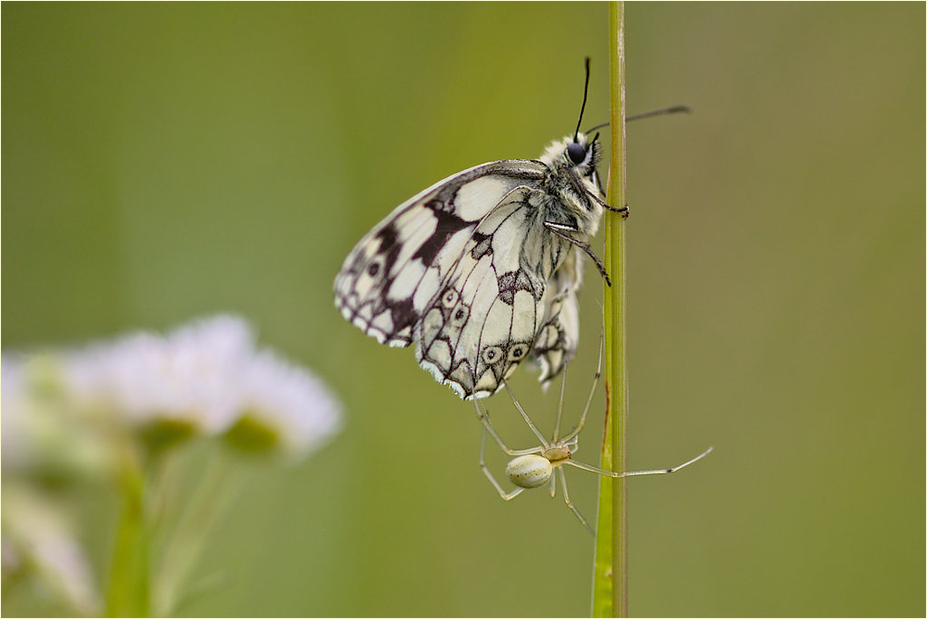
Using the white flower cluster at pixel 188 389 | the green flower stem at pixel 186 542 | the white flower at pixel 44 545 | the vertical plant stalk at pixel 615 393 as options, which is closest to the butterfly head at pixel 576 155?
the vertical plant stalk at pixel 615 393

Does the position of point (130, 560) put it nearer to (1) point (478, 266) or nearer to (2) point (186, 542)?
(2) point (186, 542)

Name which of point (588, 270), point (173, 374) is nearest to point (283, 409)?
point (173, 374)

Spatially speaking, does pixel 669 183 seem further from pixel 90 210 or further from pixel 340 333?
pixel 90 210

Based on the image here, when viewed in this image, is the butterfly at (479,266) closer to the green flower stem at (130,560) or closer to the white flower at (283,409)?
the white flower at (283,409)

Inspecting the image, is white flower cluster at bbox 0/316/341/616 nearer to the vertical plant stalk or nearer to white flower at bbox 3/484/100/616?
white flower at bbox 3/484/100/616

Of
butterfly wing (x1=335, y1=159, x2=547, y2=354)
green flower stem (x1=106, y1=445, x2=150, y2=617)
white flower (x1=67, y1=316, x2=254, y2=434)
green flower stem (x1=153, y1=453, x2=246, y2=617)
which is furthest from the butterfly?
green flower stem (x1=106, y1=445, x2=150, y2=617)

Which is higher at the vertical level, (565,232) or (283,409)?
(565,232)
